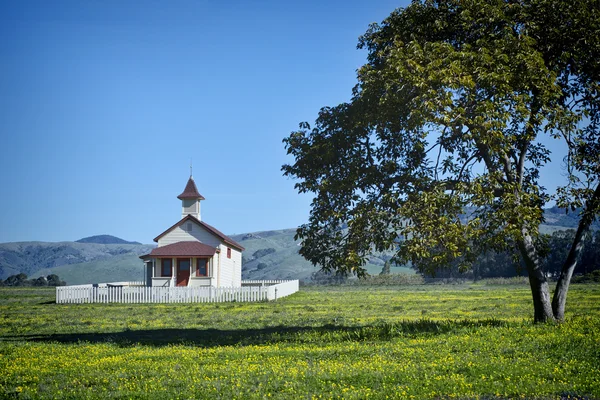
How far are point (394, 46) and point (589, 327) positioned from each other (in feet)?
35.1

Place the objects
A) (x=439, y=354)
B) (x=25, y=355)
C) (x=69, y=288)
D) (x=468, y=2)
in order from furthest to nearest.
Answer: (x=69, y=288), (x=468, y=2), (x=25, y=355), (x=439, y=354)

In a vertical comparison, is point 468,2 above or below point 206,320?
above

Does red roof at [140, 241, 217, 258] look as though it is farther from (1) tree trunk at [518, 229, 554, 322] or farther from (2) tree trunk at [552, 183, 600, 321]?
(2) tree trunk at [552, 183, 600, 321]

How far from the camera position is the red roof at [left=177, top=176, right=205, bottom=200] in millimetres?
54625

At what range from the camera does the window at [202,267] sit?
52.1 m

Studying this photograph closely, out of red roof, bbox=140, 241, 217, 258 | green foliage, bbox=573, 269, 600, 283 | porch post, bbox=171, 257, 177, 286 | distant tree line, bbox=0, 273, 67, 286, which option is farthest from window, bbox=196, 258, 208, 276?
distant tree line, bbox=0, 273, 67, 286

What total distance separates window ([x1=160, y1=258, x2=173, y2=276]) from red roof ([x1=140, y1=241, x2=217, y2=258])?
1176 millimetres

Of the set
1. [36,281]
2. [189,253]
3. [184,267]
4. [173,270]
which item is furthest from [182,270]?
[36,281]

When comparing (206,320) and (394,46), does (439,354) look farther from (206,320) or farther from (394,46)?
(206,320)

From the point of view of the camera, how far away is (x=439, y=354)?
1356 centimetres

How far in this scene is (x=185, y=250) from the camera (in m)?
50.9

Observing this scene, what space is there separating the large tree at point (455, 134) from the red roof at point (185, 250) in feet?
104

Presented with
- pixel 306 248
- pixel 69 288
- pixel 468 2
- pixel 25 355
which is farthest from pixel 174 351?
pixel 69 288

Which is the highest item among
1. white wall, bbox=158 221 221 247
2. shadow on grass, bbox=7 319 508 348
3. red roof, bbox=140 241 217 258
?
white wall, bbox=158 221 221 247
